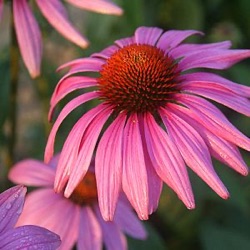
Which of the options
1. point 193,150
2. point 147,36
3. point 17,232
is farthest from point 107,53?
point 17,232

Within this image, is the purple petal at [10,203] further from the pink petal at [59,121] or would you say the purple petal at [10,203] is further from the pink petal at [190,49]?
the pink petal at [190,49]

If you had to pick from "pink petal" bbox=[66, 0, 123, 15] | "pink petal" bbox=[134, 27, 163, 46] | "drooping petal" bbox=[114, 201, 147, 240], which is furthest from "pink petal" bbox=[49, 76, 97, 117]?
"drooping petal" bbox=[114, 201, 147, 240]

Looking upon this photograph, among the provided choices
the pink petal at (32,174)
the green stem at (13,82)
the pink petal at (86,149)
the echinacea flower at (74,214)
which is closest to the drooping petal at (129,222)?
the echinacea flower at (74,214)

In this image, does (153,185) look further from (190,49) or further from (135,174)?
(190,49)

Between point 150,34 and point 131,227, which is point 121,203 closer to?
point 131,227

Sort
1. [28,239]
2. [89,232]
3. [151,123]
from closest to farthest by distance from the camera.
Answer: [28,239] < [151,123] < [89,232]

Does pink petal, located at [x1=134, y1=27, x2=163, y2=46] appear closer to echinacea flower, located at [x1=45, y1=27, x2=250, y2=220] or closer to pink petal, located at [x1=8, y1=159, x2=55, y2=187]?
echinacea flower, located at [x1=45, y1=27, x2=250, y2=220]
